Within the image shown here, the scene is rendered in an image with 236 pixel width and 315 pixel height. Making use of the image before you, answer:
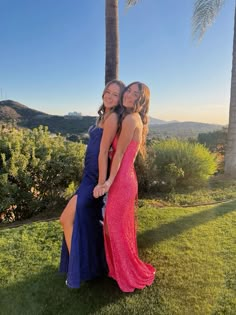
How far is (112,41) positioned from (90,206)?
14.8 ft

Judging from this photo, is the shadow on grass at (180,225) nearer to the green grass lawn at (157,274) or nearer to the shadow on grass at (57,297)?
the green grass lawn at (157,274)

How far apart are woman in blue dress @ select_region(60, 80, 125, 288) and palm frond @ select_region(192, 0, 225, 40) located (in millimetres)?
9207

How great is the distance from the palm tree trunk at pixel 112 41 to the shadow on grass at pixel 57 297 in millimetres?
4215

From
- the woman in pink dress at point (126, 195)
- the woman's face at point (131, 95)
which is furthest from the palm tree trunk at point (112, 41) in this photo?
the woman's face at point (131, 95)

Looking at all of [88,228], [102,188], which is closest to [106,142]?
[102,188]

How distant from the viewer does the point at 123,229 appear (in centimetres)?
307

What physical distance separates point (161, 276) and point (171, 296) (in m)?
0.34

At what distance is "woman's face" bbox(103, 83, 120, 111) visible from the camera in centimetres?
290

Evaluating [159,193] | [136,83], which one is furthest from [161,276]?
[159,193]

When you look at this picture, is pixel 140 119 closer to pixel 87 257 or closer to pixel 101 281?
pixel 87 257

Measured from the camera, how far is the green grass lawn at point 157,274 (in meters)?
2.97

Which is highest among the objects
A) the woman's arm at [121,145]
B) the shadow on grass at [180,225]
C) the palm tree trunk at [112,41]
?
the palm tree trunk at [112,41]

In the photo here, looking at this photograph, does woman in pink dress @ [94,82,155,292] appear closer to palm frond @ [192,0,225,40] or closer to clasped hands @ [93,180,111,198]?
clasped hands @ [93,180,111,198]

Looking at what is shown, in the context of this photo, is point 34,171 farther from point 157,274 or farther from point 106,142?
point 106,142
